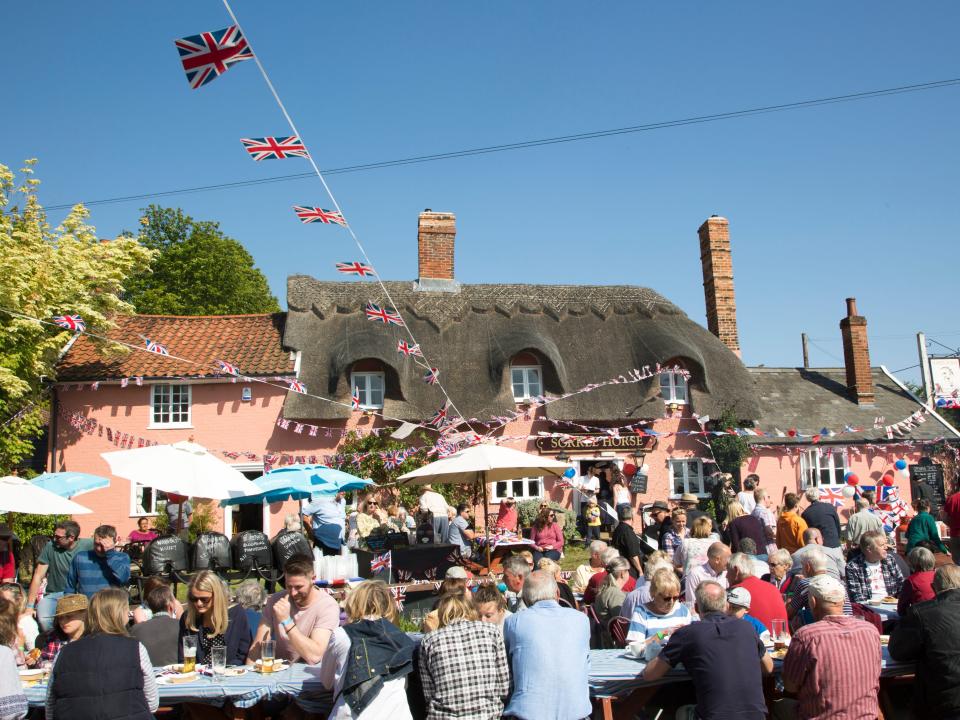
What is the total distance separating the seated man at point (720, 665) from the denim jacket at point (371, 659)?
1.47 metres

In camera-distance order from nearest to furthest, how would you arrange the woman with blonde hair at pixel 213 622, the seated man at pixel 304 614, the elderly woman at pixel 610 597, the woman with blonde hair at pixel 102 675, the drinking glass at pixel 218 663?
the woman with blonde hair at pixel 102 675
the seated man at pixel 304 614
the drinking glass at pixel 218 663
the woman with blonde hair at pixel 213 622
the elderly woman at pixel 610 597

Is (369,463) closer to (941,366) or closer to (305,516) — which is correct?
(305,516)

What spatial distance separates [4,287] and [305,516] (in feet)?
22.6

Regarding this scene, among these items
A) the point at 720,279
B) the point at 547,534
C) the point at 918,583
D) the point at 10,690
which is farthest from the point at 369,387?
the point at 10,690

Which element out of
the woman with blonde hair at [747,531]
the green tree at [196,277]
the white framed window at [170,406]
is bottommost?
the woman with blonde hair at [747,531]

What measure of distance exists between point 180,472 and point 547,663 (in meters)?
7.50

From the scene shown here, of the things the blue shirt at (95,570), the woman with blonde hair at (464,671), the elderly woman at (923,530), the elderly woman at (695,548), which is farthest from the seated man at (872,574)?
the blue shirt at (95,570)

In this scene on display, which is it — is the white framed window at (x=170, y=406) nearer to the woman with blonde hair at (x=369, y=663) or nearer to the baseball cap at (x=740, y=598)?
the woman with blonde hair at (x=369, y=663)

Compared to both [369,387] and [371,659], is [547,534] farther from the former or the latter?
[369,387]

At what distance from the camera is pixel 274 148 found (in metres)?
9.45

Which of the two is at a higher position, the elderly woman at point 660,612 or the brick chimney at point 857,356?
the brick chimney at point 857,356

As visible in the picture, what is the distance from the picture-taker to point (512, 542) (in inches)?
497

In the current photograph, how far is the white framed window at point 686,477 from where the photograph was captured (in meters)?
21.1

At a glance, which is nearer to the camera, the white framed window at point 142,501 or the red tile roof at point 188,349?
the white framed window at point 142,501
